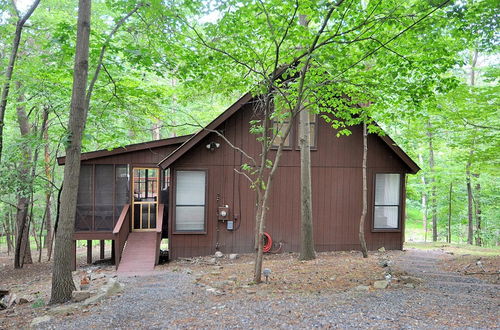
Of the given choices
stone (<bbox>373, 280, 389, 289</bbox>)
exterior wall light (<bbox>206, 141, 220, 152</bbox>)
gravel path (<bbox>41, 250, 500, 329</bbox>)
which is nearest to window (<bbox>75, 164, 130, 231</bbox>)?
exterior wall light (<bbox>206, 141, 220, 152</bbox>)

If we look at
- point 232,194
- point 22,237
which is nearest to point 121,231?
point 232,194

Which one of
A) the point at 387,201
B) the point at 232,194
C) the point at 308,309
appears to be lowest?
the point at 308,309

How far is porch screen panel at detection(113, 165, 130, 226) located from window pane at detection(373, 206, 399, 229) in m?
7.87

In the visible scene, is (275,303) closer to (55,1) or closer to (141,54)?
(141,54)

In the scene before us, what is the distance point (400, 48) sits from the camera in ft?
21.5

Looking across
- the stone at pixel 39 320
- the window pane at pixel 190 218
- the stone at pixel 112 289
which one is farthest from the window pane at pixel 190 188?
the stone at pixel 39 320

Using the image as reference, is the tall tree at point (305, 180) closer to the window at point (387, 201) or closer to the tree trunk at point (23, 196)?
the window at point (387, 201)

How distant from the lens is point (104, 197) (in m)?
10.5

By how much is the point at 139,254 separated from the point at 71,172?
174 inches

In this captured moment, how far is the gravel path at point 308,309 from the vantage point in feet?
14.2

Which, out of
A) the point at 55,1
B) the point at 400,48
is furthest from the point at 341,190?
the point at 55,1

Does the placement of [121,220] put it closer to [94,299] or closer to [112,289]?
[112,289]

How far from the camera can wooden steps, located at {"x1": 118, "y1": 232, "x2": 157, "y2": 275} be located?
896cm

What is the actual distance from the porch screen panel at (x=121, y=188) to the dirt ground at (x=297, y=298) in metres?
2.38
